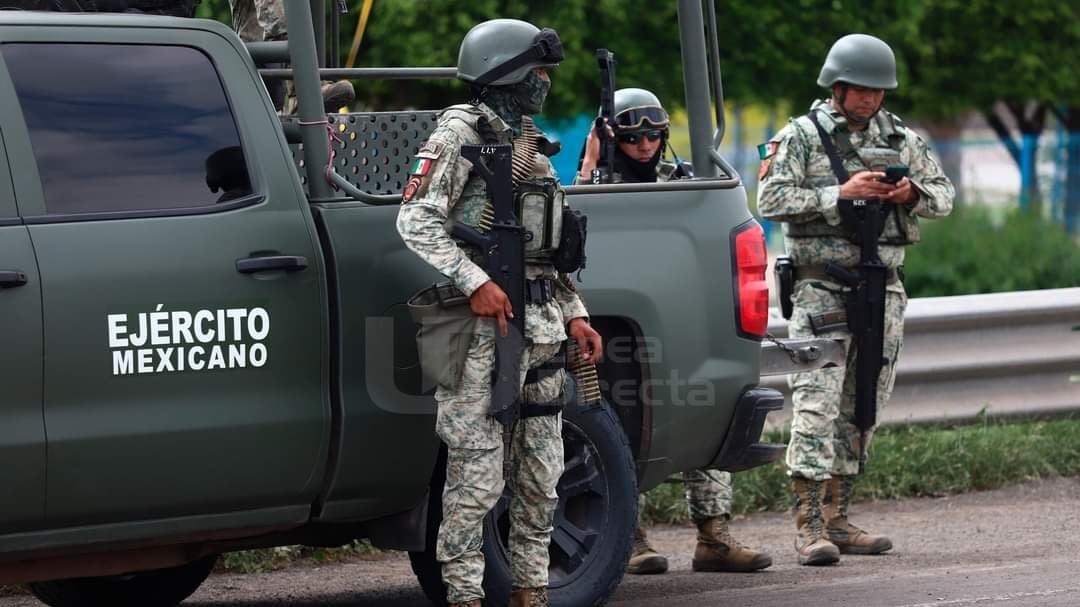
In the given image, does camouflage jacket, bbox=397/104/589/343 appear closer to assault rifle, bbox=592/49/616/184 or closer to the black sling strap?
assault rifle, bbox=592/49/616/184

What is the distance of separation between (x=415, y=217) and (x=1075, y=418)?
4.94m

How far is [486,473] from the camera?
5.36m

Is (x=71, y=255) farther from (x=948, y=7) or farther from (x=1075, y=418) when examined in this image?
(x=948, y=7)

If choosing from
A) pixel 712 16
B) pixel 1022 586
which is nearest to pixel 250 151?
pixel 712 16

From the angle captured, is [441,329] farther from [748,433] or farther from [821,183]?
[821,183]

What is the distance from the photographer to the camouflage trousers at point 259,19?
703cm

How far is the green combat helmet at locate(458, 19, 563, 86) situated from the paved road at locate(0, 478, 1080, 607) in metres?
1.95

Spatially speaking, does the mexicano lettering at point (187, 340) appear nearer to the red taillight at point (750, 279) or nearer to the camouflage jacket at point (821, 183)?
the red taillight at point (750, 279)

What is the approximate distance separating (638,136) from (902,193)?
3.59 feet

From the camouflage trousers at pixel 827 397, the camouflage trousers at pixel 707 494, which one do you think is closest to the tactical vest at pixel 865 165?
the camouflage trousers at pixel 827 397

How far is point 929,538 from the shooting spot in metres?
7.55

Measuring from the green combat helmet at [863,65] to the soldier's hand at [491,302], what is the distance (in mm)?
2624

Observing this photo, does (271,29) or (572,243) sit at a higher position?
(271,29)

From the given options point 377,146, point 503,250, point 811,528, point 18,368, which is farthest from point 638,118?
point 18,368
